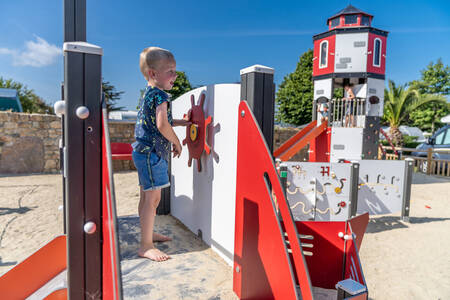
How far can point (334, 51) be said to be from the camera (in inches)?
311

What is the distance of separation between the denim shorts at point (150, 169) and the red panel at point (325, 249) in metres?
1.02

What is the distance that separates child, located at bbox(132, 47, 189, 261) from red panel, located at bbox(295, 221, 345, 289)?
100cm

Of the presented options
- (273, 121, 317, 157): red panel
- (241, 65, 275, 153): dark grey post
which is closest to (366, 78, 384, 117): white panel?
(273, 121, 317, 157): red panel

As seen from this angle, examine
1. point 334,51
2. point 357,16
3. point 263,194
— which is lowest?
point 263,194

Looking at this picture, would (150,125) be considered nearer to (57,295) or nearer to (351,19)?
(57,295)

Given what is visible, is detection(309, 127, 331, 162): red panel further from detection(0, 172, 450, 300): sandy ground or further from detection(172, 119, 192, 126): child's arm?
detection(172, 119, 192, 126): child's arm

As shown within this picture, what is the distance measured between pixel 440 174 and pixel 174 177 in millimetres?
10787

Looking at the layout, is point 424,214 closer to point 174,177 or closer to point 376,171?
point 376,171

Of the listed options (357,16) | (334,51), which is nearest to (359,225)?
(334,51)

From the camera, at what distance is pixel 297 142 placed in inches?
279

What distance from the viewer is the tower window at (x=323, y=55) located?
8.11 m

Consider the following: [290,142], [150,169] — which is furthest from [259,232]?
[290,142]

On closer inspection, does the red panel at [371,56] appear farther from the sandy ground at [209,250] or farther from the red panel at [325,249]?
the red panel at [325,249]

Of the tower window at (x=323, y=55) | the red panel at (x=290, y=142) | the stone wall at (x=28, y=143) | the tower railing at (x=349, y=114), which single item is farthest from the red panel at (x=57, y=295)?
the tower window at (x=323, y=55)
